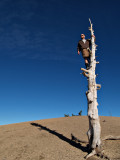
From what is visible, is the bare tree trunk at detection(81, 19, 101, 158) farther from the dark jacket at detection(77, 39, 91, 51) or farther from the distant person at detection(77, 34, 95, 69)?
the dark jacket at detection(77, 39, 91, 51)

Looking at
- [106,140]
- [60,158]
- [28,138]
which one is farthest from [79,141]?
[28,138]

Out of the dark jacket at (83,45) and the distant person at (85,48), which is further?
the dark jacket at (83,45)

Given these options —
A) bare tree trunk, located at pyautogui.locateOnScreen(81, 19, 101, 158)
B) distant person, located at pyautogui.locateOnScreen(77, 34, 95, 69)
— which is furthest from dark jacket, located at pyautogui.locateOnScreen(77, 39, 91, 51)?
bare tree trunk, located at pyautogui.locateOnScreen(81, 19, 101, 158)

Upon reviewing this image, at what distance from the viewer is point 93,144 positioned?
21.0 feet

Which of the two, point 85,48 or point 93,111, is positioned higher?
point 85,48

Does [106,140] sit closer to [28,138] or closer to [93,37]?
[28,138]

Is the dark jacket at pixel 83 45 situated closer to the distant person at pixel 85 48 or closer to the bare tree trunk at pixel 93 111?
the distant person at pixel 85 48

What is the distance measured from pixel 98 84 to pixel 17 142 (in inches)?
211

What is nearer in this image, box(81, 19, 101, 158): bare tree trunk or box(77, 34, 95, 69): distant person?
box(81, 19, 101, 158): bare tree trunk

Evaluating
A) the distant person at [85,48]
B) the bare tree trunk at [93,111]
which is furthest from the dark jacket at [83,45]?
the bare tree trunk at [93,111]

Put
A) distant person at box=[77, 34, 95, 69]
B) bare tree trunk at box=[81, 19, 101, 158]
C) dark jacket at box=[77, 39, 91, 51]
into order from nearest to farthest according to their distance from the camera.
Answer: bare tree trunk at box=[81, 19, 101, 158]
distant person at box=[77, 34, 95, 69]
dark jacket at box=[77, 39, 91, 51]

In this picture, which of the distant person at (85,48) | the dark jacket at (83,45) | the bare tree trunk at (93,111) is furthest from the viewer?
the dark jacket at (83,45)

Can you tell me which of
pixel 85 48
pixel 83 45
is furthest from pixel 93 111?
pixel 83 45

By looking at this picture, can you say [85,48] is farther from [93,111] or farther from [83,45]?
[93,111]
